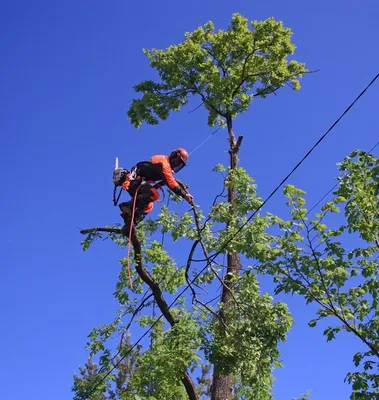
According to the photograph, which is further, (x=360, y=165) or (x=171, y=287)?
(x=171, y=287)

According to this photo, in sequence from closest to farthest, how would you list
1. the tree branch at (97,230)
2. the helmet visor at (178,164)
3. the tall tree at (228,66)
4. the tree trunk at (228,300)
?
the helmet visor at (178,164) < the tree trunk at (228,300) < the tree branch at (97,230) < the tall tree at (228,66)

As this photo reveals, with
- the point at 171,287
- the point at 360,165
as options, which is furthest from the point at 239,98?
the point at 360,165

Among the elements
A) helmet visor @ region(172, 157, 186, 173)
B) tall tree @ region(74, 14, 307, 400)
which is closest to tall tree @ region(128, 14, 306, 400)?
tall tree @ region(74, 14, 307, 400)

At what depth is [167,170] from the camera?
22.8 feet

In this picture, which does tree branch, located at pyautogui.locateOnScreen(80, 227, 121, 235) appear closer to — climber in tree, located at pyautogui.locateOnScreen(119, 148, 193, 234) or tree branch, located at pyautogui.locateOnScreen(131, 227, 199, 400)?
tree branch, located at pyautogui.locateOnScreen(131, 227, 199, 400)

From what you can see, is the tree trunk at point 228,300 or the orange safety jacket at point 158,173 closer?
the orange safety jacket at point 158,173

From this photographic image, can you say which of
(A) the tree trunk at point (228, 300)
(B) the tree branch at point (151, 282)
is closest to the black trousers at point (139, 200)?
(B) the tree branch at point (151, 282)

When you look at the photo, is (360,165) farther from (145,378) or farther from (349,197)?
(145,378)

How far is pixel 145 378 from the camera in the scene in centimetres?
735

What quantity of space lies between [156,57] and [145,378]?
595 cm

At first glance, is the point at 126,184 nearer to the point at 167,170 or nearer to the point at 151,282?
the point at 167,170

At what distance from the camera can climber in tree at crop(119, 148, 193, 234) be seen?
6992mm

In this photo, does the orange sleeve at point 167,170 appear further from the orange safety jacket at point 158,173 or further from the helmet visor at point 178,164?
the helmet visor at point 178,164

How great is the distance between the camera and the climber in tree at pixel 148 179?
6.99m
